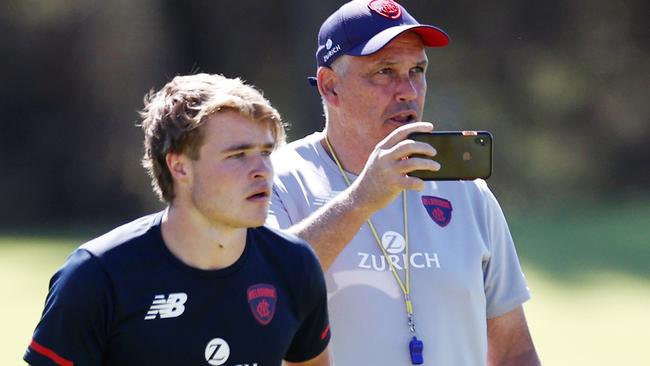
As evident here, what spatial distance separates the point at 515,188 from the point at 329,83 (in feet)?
20.3

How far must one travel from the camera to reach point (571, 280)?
26.0 feet

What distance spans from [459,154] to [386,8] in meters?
0.64

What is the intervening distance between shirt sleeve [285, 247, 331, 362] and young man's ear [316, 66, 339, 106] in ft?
2.22

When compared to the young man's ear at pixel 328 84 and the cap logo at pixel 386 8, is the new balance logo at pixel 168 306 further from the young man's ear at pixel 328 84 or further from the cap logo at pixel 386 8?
the cap logo at pixel 386 8

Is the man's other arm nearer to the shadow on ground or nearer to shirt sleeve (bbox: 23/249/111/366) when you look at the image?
shirt sleeve (bbox: 23/249/111/366)

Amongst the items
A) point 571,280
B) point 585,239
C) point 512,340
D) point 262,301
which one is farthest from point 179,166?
point 585,239

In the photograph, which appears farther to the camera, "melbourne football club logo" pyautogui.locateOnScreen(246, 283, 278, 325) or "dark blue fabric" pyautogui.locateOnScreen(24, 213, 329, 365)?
"melbourne football club logo" pyautogui.locateOnScreen(246, 283, 278, 325)

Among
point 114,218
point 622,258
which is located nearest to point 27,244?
point 114,218

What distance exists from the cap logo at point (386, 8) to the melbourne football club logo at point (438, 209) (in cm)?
56

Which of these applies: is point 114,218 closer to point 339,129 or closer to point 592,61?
point 592,61

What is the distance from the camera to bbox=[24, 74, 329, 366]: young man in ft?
8.02

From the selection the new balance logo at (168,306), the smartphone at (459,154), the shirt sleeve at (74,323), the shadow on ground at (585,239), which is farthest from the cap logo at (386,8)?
the shadow on ground at (585,239)

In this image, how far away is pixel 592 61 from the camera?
9516mm

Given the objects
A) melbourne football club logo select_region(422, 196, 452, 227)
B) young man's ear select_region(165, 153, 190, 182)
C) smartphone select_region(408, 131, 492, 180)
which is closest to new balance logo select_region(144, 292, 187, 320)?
young man's ear select_region(165, 153, 190, 182)
